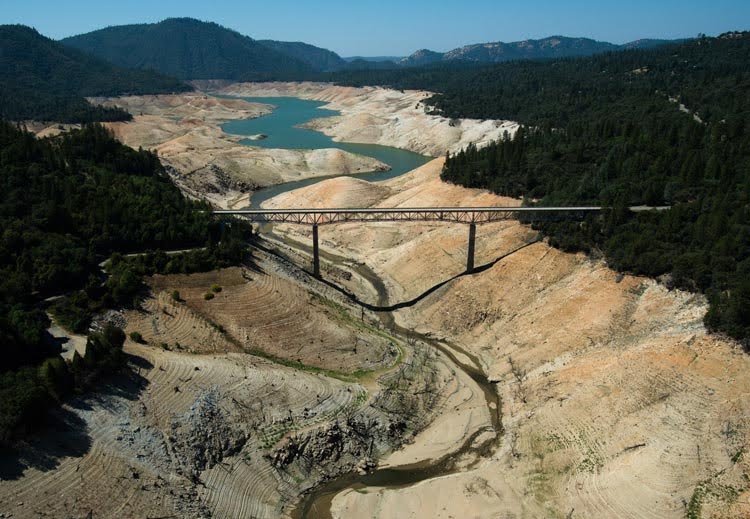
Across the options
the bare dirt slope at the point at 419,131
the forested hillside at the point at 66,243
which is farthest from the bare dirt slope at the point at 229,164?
the forested hillside at the point at 66,243

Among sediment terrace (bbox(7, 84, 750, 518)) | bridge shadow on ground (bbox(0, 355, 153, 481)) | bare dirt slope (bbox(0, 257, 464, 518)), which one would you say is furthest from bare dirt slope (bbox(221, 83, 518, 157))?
bridge shadow on ground (bbox(0, 355, 153, 481))

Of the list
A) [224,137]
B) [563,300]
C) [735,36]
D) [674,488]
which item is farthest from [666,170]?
[735,36]

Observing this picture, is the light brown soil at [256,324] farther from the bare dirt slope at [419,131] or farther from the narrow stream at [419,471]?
the bare dirt slope at [419,131]

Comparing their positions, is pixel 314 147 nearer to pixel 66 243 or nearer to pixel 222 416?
pixel 66 243

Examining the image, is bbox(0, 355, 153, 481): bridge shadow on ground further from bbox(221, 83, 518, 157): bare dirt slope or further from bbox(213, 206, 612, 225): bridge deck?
bbox(221, 83, 518, 157): bare dirt slope

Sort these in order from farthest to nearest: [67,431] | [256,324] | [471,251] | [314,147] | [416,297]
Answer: [314,147], [471,251], [416,297], [256,324], [67,431]

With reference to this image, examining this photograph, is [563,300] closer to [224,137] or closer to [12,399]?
[12,399]

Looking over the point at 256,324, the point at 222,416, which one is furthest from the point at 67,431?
the point at 256,324
